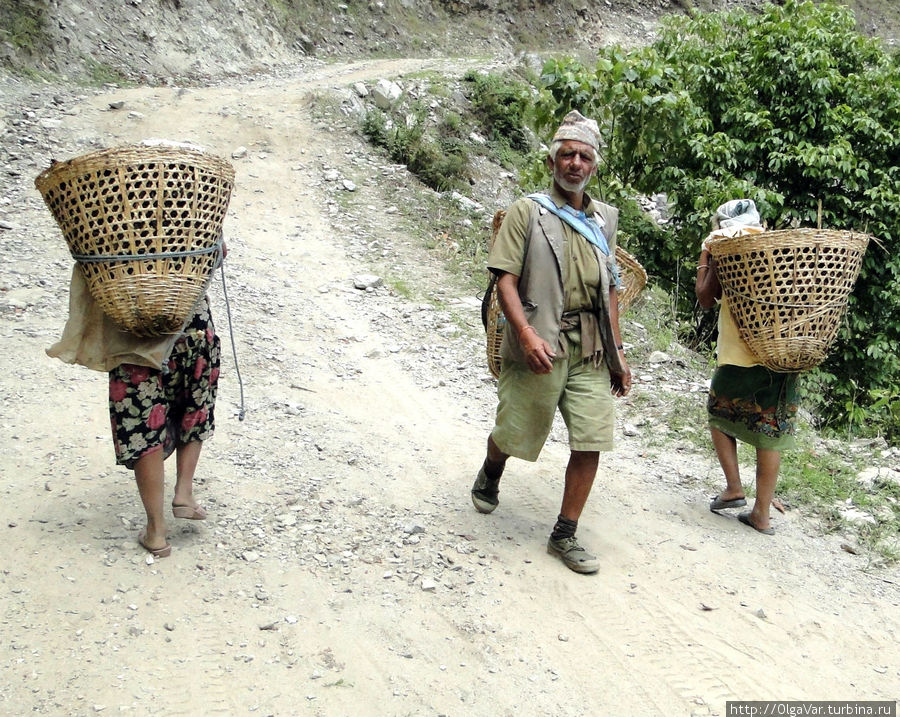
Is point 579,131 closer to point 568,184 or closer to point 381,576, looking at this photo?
point 568,184

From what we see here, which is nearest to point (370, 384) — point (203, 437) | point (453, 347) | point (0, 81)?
point (453, 347)

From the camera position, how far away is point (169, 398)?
121 inches

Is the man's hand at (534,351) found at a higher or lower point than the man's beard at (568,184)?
lower

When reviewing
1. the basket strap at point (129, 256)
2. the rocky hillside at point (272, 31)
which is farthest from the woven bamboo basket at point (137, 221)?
the rocky hillside at point (272, 31)

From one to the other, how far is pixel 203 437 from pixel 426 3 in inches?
705

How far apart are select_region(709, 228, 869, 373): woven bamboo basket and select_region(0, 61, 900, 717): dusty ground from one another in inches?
36.7

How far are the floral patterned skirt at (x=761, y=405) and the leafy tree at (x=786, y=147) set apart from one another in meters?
3.63

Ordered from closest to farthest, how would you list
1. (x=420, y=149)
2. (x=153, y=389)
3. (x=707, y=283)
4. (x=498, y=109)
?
(x=153, y=389)
(x=707, y=283)
(x=420, y=149)
(x=498, y=109)

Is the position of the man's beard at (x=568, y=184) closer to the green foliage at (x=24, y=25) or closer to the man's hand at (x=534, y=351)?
the man's hand at (x=534, y=351)

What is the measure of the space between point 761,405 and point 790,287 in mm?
636

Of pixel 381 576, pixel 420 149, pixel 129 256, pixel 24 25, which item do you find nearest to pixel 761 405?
pixel 381 576

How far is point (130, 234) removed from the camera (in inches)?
104

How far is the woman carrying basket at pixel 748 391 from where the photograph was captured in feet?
12.0

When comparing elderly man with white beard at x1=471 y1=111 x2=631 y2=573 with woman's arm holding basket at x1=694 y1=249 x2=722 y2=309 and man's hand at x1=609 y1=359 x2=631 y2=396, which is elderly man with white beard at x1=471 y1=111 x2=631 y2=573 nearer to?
man's hand at x1=609 y1=359 x2=631 y2=396
